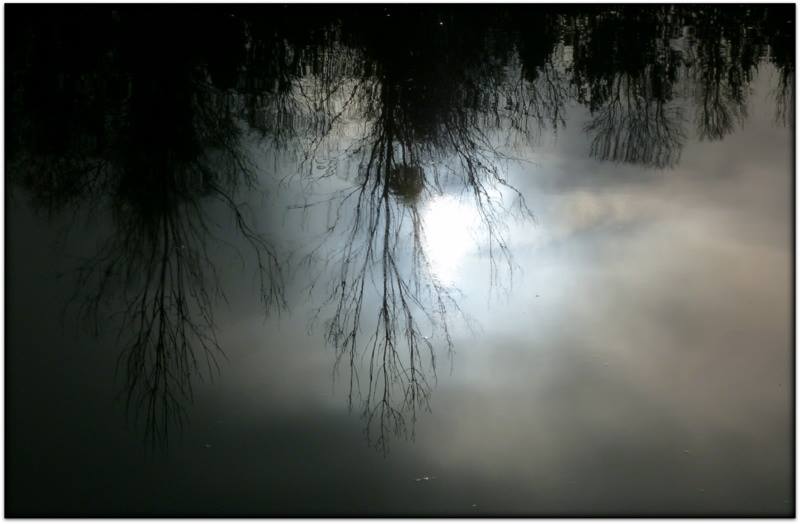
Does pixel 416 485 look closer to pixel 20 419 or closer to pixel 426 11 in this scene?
pixel 20 419

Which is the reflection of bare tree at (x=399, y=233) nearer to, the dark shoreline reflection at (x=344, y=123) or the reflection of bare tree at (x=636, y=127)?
the dark shoreline reflection at (x=344, y=123)

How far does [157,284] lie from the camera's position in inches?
88.0

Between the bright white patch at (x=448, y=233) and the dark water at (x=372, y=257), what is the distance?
10 mm

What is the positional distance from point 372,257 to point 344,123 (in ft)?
2.41

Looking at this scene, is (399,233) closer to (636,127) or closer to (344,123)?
(344,123)

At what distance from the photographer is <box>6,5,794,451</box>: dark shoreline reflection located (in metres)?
2.18

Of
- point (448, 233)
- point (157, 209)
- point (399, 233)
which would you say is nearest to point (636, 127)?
point (448, 233)

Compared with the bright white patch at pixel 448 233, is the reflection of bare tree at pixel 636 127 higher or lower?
higher

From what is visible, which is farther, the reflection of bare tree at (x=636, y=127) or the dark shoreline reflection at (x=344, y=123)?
the reflection of bare tree at (x=636, y=127)

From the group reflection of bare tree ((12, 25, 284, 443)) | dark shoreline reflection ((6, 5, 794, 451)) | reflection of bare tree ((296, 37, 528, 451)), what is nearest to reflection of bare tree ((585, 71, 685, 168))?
dark shoreline reflection ((6, 5, 794, 451))

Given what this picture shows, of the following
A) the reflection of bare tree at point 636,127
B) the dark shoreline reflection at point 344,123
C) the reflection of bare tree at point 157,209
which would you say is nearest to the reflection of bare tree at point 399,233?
the dark shoreline reflection at point 344,123

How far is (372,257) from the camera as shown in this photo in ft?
7.70

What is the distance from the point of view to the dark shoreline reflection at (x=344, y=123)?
218 cm

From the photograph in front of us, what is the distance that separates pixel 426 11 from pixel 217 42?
101cm
